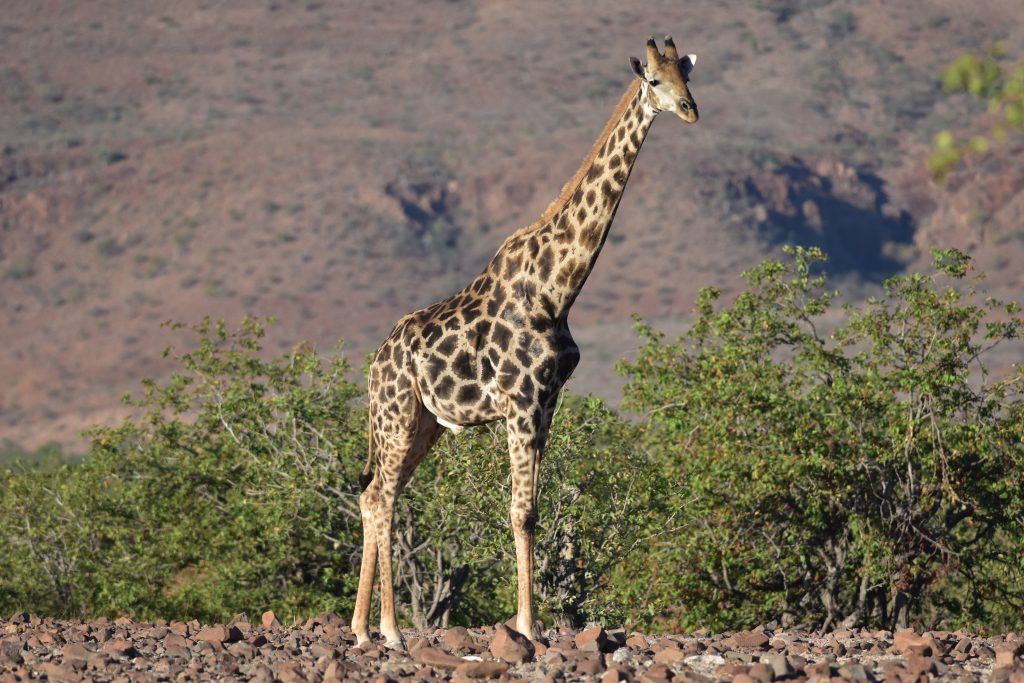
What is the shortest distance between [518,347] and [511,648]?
7.48ft

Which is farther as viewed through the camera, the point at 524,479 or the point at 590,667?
the point at 524,479

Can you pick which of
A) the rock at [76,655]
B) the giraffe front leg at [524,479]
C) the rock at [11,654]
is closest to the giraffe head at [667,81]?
the giraffe front leg at [524,479]

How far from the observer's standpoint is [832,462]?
58.1ft

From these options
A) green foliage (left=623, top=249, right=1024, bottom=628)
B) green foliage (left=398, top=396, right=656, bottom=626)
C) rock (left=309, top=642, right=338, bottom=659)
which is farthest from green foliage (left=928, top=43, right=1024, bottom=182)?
green foliage (left=623, top=249, right=1024, bottom=628)

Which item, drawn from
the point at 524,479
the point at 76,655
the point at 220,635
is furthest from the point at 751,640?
the point at 76,655

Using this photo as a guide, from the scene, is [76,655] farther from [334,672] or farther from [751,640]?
[751,640]

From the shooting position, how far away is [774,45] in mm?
115812

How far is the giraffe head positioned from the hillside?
210 ft

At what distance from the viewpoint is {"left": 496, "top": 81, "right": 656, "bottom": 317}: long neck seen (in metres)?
10.9

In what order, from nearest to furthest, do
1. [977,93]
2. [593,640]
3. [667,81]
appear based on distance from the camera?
[977,93] → [593,640] → [667,81]

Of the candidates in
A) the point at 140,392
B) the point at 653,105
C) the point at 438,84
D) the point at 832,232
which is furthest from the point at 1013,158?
the point at 653,105

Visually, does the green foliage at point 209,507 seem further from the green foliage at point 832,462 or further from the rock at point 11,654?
the rock at point 11,654

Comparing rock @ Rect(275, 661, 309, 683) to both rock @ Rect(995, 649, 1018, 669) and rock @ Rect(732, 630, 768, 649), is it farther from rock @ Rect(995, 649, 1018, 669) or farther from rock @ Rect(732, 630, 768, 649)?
rock @ Rect(995, 649, 1018, 669)

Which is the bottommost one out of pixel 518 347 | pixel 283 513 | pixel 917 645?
pixel 917 645
